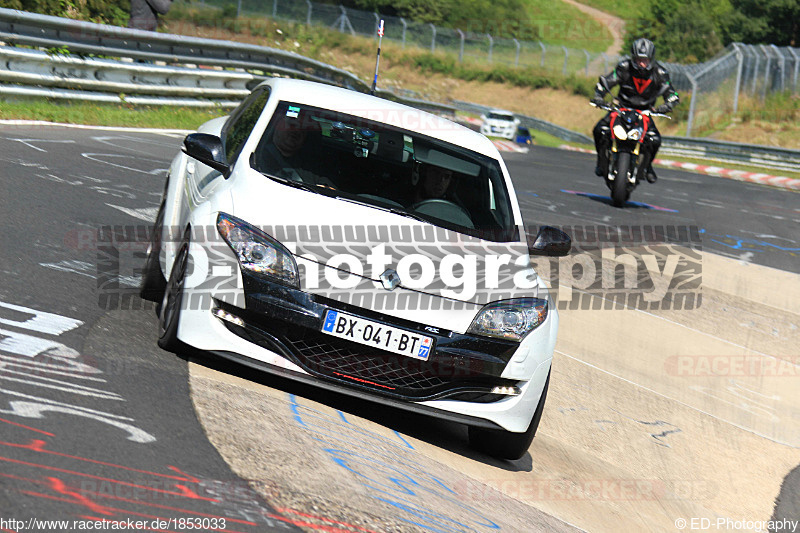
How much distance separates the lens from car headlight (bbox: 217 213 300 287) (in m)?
4.94

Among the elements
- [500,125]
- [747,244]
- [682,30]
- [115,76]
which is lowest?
[500,125]

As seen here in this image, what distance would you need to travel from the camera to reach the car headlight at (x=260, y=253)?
494cm

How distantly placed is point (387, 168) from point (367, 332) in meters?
1.61

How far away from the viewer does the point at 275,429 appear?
14.6 feet

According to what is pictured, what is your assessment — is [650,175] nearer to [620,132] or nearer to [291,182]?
[620,132]

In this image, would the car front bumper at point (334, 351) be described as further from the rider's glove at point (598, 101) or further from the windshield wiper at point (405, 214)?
the rider's glove at point (598, 101)

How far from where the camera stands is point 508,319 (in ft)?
17.0

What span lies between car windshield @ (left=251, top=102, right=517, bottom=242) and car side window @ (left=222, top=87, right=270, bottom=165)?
16 cm

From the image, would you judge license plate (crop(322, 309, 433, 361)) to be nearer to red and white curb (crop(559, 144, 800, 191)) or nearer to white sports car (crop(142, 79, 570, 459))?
white sports car (crop(142, 79, 570, 459))

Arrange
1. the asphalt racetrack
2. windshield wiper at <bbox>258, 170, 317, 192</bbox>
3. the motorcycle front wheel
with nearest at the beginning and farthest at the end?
1. the asphalt racetrack
2. windshield wiper at <bbox>258, 170, 317, 192</bbox>
3. the motorcycle front wheel

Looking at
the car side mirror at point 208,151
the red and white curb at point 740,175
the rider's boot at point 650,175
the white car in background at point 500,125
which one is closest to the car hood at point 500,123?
the white car in background at point 500,125

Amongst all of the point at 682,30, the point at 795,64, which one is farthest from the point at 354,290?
the point at 682,30

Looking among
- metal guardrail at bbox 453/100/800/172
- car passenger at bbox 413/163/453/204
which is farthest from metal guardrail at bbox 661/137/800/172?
car passenger at bbox 413/163/453/204

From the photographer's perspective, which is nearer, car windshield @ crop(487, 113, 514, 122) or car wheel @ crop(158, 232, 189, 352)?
car wheel @ crop(158, 232, 189, 352)
